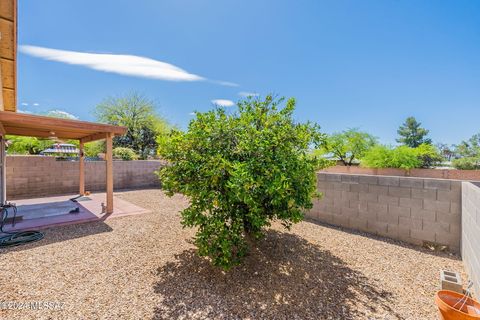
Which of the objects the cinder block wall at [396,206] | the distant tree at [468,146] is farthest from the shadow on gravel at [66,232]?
the distant tree at [468,146]

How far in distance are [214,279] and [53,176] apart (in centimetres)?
1050

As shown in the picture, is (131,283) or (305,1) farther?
(305,1)

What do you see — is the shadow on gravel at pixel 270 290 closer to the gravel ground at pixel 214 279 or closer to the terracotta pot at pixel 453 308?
the gravel ground at pixel 214 279

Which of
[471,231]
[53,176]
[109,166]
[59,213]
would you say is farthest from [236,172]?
[53,176]

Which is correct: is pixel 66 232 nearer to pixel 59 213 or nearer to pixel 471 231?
pixel 59 213

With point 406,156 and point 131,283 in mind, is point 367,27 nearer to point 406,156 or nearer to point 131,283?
point 131,283

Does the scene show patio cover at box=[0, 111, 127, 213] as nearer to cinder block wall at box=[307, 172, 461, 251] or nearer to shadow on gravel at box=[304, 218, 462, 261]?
cinder block wall at box=[307, 172, 461, 251]

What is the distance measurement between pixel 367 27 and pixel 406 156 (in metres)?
16.2

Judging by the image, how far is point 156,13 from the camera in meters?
9.52

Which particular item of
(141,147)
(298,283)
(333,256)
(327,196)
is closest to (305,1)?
(327,196)

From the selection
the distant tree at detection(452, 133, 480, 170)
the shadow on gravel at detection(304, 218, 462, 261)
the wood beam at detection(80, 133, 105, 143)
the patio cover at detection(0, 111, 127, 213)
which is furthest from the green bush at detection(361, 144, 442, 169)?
the wood beam at detection(80, 133, 105, 143)

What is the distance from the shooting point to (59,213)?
6422 millimetres

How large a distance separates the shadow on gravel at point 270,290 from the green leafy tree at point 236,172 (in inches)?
15.0

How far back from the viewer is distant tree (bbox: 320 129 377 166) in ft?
80.5
